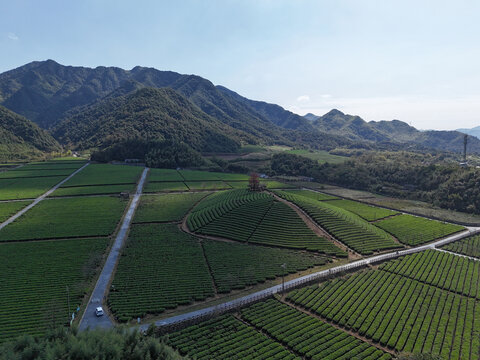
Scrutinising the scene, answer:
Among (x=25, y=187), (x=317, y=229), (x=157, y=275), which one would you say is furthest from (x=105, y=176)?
(x=317, y=229)

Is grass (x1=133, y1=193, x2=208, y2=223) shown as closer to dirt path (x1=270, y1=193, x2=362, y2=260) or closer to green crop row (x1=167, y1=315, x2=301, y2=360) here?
dirt path (x1=270, y1=193, x2=362, y2=260)

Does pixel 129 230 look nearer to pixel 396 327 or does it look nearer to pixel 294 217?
pixel 294 217

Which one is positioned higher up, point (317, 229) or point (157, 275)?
point (317, 229)

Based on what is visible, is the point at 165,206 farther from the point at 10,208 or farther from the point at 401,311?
the point at 401,311

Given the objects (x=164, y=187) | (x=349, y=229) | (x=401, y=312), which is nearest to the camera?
(x=401, y=312)

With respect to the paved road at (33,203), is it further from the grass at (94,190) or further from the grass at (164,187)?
the grass at (164,187)

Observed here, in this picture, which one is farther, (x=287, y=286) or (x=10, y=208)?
(x=10, y=208)

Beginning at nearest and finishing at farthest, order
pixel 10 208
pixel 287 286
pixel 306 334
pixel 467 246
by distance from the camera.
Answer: pixel 306 334 → pixel 287 286 → pixel 467 246 → pixel 10 208
